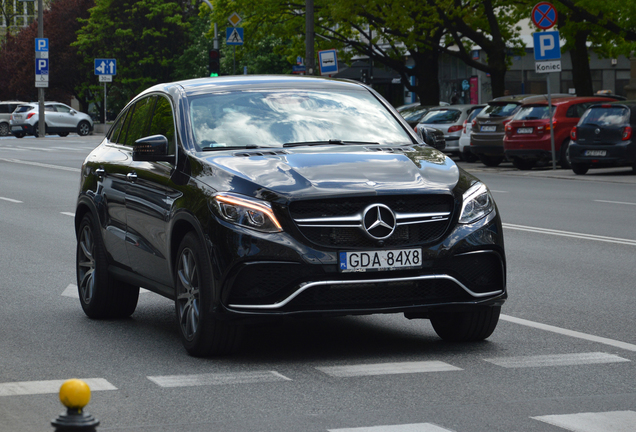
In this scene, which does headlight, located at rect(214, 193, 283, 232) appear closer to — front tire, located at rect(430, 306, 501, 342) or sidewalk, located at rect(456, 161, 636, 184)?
front tire, located at rect(430, 306, 501, 342)

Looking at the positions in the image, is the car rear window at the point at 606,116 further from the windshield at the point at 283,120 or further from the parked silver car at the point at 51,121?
the parked silver car at the point at 51,121

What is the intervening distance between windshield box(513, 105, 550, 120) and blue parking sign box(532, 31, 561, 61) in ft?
4.72

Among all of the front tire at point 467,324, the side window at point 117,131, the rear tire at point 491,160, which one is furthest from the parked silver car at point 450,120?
the front tire at point 467,324

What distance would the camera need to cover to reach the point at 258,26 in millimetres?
45781

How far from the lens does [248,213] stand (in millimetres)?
6574

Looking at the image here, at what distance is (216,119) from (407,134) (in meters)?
1.26

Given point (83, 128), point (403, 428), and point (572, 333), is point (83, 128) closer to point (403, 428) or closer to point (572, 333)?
point (572, 333)

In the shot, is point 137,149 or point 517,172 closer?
point 137,149

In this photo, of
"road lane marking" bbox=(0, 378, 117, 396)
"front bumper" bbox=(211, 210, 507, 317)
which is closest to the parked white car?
"front bumper" bbox=(211, 210, 507, 317)

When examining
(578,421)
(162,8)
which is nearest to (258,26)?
(162,8)

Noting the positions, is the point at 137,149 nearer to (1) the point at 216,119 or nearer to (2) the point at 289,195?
(1) the point at 216,119

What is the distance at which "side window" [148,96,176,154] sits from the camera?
7750 millimetres

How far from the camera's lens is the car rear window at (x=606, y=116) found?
83.2ft

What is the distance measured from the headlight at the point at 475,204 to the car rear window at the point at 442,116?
26.8m
